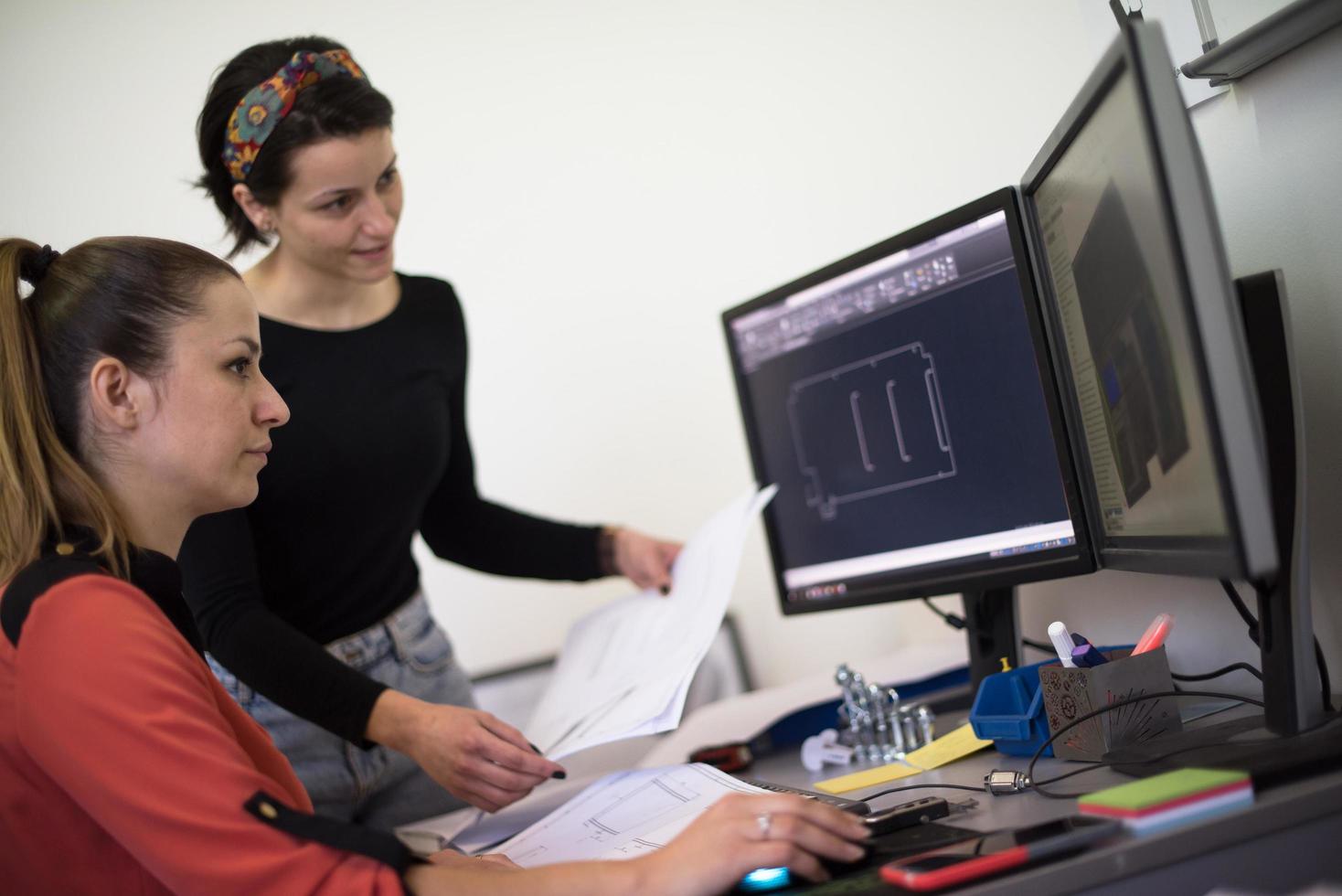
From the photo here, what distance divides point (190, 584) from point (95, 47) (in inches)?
54.9

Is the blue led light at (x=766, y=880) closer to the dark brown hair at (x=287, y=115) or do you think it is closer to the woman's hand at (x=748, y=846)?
the woman's hand at (x=748, y=846)

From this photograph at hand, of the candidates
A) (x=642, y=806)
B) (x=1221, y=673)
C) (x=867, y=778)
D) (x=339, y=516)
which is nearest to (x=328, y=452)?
(x=339, y=516)

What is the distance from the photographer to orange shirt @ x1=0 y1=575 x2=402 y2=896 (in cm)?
70

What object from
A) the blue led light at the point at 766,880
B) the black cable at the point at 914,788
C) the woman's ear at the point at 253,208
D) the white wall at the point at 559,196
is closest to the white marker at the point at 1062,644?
the black cable at the point at 914,788

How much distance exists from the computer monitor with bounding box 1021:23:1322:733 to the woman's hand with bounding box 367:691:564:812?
1.82 feet

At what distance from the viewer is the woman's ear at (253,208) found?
1.32m

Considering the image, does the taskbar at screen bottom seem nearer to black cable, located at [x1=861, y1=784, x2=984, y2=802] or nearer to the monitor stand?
the monitor stand

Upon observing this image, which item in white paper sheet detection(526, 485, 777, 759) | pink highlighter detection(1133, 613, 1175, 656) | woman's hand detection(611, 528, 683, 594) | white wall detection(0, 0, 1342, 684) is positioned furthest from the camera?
white wall detection(0, 0, 1342, 684)

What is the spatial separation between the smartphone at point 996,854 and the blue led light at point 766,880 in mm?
63

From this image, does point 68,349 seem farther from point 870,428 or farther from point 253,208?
point 870,428

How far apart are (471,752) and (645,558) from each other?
0.46 m

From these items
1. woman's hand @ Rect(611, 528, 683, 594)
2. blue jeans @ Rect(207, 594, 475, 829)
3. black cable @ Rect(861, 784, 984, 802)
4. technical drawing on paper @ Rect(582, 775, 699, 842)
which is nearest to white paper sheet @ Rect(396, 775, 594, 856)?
blue jeans @ Rect(207, 594, 475, 829)

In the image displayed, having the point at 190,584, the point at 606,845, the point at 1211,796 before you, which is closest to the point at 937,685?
the point at 606,845

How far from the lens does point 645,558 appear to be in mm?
1466
